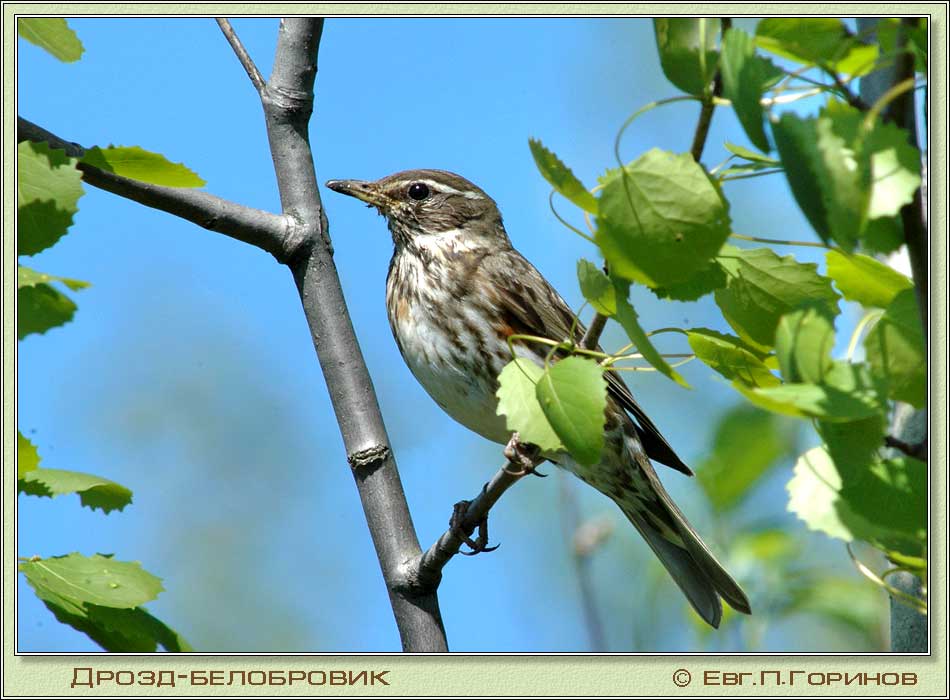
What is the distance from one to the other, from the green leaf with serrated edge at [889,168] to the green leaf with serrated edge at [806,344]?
0.29 meters

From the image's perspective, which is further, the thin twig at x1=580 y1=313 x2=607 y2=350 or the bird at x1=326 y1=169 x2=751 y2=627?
the bird at x1=326 y1=169 x2=751 y2=627

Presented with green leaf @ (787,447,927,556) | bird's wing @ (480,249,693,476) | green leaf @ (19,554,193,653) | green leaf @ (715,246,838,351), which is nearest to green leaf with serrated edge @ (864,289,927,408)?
green leaf @ (787,447,927,556)

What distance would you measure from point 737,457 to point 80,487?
2854 mm

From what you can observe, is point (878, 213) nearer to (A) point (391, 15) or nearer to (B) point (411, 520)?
(A) point (391, 15)

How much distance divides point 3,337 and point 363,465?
1646mm

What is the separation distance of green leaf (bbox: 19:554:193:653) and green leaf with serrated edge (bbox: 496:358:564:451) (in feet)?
4.76

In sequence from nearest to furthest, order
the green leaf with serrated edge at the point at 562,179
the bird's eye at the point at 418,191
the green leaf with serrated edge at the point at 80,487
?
the green leaf with serrated edge at the point at 562,179
the green leaf with serrated edge at the point at 80,487
the bird's eye at the point at 418,191

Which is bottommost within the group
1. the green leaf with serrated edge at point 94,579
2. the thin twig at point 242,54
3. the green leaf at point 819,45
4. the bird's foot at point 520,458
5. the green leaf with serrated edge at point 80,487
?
the green leaf with serrated edge at point 94,579

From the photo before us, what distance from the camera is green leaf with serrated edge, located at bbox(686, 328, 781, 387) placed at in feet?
9.32

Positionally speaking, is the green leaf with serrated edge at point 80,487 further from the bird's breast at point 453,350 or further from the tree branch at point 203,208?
the bird's breast at point 453,350

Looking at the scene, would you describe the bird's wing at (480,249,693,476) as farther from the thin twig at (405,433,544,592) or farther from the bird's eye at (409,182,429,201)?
the thin twig at (405,433,544,592)

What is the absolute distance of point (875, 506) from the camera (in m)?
2.52

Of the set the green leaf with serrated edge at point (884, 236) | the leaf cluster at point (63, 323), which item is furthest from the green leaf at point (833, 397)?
the leaf cluster at point (63, 323)

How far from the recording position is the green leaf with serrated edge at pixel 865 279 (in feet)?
8.54
